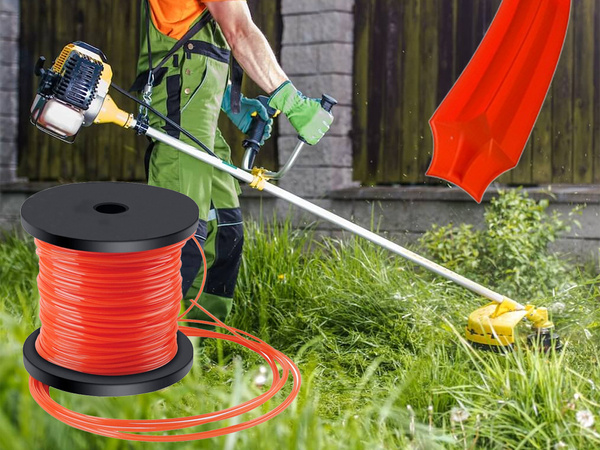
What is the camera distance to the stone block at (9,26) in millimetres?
5199

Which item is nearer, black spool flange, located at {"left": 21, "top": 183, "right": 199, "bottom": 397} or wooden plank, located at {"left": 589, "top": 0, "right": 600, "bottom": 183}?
black spool flange, located at {"left": 21, "top": 183, "right": 199, "bottom": 397}

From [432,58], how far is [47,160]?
282 centimetres

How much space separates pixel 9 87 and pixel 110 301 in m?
4.20

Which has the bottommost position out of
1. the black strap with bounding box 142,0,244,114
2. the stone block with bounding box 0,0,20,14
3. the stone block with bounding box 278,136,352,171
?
the stone block with bounding box 278,136,352,171

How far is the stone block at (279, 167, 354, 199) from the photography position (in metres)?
4.27

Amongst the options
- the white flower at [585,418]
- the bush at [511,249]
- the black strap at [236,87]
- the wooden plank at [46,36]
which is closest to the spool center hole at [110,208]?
the black strap at [236,87]

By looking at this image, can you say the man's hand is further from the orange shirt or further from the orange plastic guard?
the orange plastic guard

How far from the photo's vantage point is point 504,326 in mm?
2627

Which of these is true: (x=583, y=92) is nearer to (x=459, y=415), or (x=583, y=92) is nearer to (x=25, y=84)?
(x=459, y=415)

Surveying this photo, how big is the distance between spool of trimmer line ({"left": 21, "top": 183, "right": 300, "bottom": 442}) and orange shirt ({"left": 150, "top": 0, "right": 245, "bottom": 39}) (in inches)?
34.4

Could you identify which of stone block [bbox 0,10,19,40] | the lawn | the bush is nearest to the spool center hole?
the lawn

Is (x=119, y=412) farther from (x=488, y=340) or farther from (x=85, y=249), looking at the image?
(x=488, y=340)

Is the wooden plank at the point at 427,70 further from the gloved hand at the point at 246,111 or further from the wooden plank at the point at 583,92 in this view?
the gloved hand at the point at 246,111

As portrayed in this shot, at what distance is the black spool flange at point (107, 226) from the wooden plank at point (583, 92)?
3.20m
